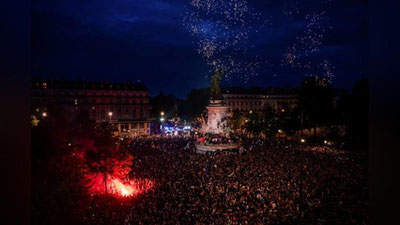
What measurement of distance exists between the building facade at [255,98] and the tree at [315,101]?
50.4m

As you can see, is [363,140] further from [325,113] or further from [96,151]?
[96,151]

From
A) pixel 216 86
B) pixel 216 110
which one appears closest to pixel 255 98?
pixel 216 86

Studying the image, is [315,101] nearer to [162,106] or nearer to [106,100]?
[106,100]

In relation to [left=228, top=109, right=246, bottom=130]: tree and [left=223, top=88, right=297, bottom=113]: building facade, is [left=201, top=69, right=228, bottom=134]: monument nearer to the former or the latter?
[left=228, top=109, right=246, bottom=130]: tree

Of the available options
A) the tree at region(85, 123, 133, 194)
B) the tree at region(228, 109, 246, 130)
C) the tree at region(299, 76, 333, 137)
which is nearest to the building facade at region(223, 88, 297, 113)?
the tree at region(228, 109, 246, 130)

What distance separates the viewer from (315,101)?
57.3m

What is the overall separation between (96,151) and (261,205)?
11.8 metres

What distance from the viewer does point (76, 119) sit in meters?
26.3

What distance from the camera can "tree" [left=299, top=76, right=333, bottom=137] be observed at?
187 feet

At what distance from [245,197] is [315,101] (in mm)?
44784

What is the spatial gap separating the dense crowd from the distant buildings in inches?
1956

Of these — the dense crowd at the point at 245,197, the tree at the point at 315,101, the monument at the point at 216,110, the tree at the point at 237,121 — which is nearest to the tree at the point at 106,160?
the dense crowd at the point at 245,197

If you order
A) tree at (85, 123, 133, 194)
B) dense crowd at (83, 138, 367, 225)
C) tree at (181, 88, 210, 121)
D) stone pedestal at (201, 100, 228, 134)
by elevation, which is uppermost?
tree at (181, 88, 210, 121)

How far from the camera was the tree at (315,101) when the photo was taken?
57062mm
